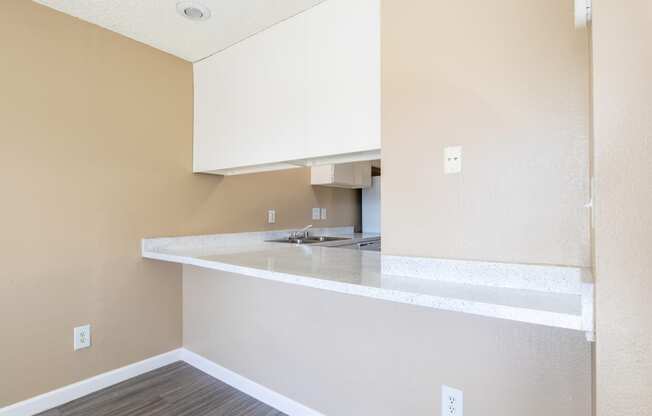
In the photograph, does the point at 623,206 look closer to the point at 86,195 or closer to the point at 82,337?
the point at 86,195

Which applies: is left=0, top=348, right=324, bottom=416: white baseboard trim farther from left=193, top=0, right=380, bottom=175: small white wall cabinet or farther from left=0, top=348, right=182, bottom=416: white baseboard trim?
left=193, top=0, right=380, bottom=175: small white wall cabinet

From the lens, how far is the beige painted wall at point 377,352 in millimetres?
1177

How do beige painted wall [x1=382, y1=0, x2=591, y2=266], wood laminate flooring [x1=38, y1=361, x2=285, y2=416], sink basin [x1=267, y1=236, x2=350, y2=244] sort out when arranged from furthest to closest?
sink basin [x1=267, y1=236, x2=350, y2=244] < wood laminate flooring [x1=38, y1=361, x2=285, y2=416] < beige painted wall [x1=382, y1=0, x2=591, y2=266]

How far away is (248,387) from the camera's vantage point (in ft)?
7.04

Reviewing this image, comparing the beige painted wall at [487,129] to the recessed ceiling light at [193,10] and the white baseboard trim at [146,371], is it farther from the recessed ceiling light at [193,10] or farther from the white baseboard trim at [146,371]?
the white baseboard trim at [146,371]

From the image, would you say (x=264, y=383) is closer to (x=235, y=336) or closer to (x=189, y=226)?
(x=235, y=336)

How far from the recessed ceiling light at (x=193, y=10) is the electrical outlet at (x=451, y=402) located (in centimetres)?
220

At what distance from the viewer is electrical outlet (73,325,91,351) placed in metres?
2.03

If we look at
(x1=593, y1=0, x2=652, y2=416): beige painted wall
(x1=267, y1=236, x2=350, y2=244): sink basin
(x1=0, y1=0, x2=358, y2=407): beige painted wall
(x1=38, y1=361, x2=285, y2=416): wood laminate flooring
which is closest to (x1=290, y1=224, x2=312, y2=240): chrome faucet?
(x1=267, y1=236, x2=350, y2=244): sink basin

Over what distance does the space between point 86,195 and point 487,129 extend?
2214 millimetres

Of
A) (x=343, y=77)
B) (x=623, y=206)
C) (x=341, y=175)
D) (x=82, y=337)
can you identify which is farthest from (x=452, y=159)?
(x=82, y=337)

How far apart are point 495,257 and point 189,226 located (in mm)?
2080

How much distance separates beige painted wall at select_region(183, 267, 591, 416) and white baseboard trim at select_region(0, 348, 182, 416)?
25 cm

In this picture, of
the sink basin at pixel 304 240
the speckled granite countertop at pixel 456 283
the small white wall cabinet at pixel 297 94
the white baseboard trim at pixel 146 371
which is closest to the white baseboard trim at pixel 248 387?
the white baseboard trim at pixel 146 371
